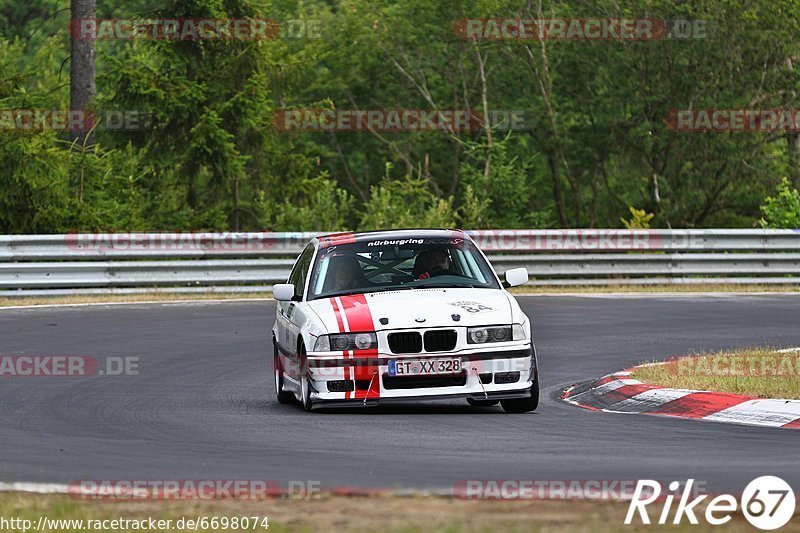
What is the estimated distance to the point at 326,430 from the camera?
1068cm

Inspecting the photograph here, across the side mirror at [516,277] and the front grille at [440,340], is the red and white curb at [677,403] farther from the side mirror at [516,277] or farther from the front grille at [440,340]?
the front grille at [440,340]

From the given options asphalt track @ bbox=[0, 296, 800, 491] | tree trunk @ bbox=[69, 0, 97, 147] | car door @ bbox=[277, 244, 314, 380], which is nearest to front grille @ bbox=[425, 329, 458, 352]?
asphalt track @ bbox=[0, 296, 800, 491]

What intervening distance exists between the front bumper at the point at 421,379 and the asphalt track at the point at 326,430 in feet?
0.59

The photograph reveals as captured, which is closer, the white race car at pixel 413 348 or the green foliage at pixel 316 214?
the white race car at pixel 413 348

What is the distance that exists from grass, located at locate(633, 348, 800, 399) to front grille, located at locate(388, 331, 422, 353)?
2.27 m

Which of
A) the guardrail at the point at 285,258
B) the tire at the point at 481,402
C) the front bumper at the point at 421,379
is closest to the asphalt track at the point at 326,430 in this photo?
the tire at the point at 481,402

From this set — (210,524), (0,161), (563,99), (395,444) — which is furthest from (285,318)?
(563,99)

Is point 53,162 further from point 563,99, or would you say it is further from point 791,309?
point 563,99

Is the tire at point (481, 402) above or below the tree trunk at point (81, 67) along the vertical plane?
below

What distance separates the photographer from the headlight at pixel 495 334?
11586 mm

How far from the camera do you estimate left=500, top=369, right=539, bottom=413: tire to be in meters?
11.8

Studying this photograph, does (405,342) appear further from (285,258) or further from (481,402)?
(285,258)

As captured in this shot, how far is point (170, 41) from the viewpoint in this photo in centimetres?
3322

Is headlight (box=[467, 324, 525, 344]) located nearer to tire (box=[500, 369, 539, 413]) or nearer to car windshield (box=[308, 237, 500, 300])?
tire (box=[500, 369, 539, 413])
